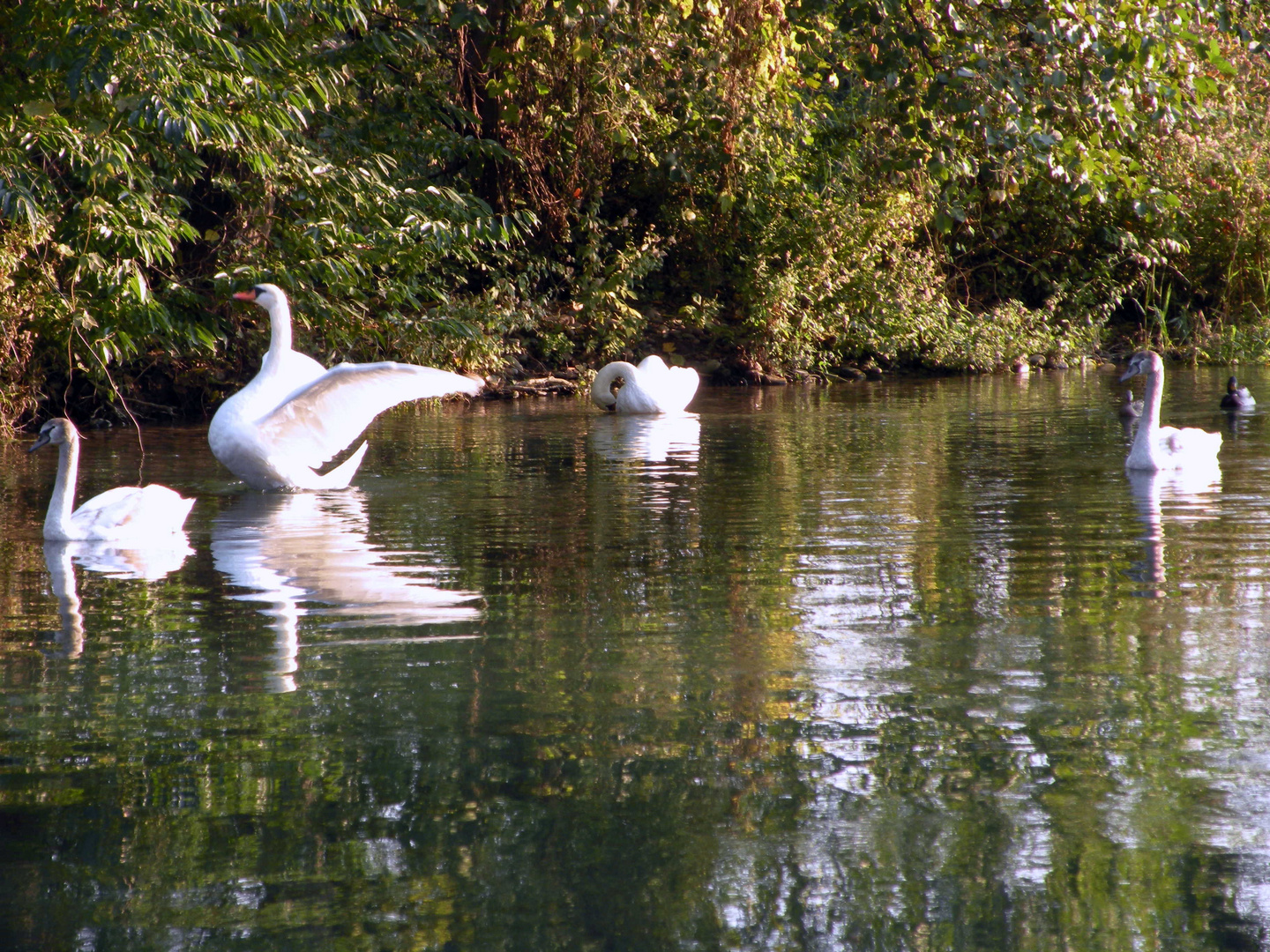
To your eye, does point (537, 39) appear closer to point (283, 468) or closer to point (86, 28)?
point (86, 28)

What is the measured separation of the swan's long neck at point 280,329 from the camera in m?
10.3

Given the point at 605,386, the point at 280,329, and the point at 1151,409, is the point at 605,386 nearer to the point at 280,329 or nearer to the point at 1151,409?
the point at 280,329

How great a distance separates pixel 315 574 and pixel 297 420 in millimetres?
3377

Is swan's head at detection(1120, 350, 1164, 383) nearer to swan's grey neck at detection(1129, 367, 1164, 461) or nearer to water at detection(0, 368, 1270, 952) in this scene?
swan's grey neck at detection(1129, 367, 1164, 461)

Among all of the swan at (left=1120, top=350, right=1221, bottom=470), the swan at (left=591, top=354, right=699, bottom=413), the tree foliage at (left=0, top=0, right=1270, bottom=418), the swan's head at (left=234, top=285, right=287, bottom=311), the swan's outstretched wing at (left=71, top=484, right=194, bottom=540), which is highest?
the tree foliage at (left=0, top=0, right=1270, bottom=418)

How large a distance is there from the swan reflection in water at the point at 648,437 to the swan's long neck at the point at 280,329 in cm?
A: 271

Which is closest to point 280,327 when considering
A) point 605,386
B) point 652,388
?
point 652,388

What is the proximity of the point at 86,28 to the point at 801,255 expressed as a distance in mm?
14388

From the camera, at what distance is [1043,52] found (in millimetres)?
10680

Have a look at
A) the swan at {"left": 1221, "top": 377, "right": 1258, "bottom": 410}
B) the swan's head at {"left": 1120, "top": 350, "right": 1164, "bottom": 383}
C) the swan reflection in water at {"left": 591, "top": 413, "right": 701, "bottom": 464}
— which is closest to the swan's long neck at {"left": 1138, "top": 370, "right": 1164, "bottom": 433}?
the swan's head at {"left": 1120, "top": 350, "right": 1164, "bottom": 383}

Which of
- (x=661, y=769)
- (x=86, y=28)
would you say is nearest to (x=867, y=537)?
(x=661, y=769)

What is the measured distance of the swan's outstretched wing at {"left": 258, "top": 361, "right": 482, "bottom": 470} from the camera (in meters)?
9.01

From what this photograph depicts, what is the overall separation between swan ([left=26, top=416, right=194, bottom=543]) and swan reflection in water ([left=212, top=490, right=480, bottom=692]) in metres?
0.31

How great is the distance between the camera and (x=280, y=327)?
10.6m
